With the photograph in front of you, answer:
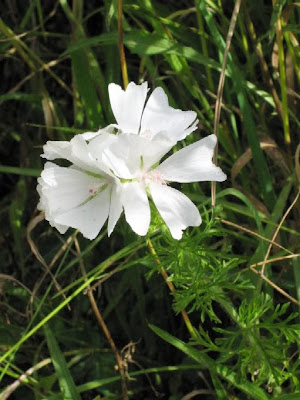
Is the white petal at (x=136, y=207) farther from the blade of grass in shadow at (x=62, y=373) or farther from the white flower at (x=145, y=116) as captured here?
the blade of grass in shadow at (x=62, y=373)

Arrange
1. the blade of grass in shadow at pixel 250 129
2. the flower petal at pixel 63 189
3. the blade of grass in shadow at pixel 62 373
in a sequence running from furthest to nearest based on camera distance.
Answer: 1. the blade of grass in shadow at pixel 250 129
2. the blade of grass in shadow at pixel 62 373
3. the flower petal at pixel 63 189

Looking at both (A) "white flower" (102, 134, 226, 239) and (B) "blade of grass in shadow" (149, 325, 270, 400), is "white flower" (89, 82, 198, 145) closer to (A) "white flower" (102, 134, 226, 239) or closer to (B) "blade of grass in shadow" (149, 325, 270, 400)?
(A) "white flower" (102, 134, 226, 239)

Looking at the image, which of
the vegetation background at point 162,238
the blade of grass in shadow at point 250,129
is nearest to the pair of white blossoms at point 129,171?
the vegetation background at point 162,238

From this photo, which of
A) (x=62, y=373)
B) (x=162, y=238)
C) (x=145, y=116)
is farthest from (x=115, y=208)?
(x=62, y=373)

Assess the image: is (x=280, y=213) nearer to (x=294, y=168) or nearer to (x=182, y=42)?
(x=294, y=168)

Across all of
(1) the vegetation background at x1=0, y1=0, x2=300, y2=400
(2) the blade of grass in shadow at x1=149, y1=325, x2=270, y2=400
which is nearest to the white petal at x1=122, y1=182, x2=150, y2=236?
(1) the vegetation background at x1=0, y1=0, x2=300, y2=400
